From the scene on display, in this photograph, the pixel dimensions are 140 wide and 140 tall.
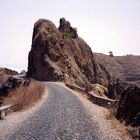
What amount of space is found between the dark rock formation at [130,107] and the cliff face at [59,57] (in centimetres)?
4307

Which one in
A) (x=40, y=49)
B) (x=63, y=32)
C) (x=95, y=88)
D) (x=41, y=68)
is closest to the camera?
(x=95, y=88)

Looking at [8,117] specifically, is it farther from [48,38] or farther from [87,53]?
[87,53]

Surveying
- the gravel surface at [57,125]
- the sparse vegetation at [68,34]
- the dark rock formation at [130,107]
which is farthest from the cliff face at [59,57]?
the dark rock formation at [130,107]

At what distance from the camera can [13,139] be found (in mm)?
16375

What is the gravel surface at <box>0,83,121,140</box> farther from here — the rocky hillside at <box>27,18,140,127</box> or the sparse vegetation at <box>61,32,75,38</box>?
the sparse vegetation at <box>61,32,75,38</box>

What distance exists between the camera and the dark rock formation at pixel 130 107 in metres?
18.5

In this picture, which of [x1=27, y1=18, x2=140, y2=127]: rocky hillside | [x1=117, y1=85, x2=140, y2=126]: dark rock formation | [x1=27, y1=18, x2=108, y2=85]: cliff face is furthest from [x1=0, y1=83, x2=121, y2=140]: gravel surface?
[x1=27, y1=18, x2=108, y2=85]: cliff face

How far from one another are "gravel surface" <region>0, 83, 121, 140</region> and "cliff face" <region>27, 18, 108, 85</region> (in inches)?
1549

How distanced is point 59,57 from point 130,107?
56.3 metres

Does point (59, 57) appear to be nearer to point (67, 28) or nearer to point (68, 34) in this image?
point (68, 34)

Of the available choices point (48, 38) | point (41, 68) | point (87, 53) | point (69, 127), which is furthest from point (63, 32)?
point (69, 127)

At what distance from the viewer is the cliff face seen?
7044 cm

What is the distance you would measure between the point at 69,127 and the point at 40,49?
61134mm

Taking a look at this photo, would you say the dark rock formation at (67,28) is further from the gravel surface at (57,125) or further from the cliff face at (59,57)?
the gravel surface at (57,125)
